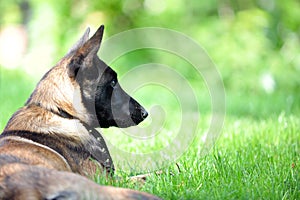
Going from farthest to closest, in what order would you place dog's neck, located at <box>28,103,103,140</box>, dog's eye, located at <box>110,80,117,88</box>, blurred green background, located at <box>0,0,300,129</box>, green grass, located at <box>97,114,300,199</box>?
blurred green background, located at <box>0,0,300,129</box>
dog's eye, located at <box>110,80,117,88</box>
dog's neck, located at <box>28,103,103,140</box>
green grass, located at <box>97,114,300,199</box>

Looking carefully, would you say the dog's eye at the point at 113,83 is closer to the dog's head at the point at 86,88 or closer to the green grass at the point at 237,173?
the dog's head at the point at 86,88

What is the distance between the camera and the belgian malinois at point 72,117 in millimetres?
3205

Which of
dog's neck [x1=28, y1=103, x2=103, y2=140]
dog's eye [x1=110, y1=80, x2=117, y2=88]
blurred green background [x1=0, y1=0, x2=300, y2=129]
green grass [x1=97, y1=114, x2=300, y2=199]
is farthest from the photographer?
blurred green background [x1=0, y1=0, x2=300, y2=129]

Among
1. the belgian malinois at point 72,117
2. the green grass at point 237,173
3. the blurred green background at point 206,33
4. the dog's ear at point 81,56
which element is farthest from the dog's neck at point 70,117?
the blurred green background at point 206,33

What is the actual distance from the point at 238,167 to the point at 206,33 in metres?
7.23

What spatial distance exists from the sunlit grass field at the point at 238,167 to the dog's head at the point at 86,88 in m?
0.45

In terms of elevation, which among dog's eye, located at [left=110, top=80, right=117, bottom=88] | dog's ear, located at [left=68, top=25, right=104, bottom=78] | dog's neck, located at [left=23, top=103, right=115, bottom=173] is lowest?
dog's neck, located at [left=23, top=103, right=115, bottom=173]

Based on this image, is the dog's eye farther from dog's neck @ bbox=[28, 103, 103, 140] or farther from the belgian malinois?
dog's neck @ bbox=[28, 103, 103, 140]

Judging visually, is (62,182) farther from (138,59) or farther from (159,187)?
(138,59)

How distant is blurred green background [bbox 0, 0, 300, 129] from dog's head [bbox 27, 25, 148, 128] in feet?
18.9

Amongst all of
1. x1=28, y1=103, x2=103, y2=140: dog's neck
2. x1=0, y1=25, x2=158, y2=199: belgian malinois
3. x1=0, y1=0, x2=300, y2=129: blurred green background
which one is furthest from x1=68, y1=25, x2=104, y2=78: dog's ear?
x1=0, y1=0, x2=300, y2=129: blurred green background

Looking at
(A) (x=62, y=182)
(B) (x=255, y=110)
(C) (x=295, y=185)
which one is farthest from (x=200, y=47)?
(A) (x=62, y=182)

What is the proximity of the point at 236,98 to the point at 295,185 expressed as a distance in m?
5.06

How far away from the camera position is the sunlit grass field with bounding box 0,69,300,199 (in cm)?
321
